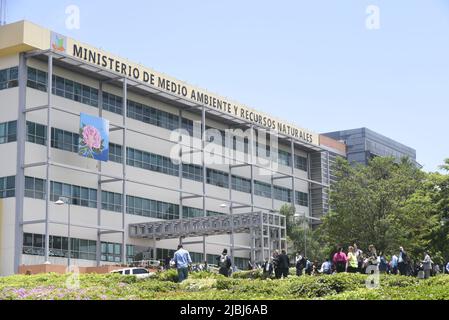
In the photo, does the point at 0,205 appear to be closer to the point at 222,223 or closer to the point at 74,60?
the point at 74,60

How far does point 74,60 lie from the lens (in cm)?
5144

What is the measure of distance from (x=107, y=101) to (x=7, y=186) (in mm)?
10517

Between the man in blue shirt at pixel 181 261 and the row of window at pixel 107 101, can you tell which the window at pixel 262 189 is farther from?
the man in blue shirt at pixel 181 261

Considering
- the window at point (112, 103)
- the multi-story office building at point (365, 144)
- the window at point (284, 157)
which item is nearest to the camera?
the window at point (112, 103)

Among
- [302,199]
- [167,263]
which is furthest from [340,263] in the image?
[302,199]

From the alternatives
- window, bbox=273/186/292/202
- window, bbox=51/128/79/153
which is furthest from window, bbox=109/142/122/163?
window, bbox=273/186/292/202

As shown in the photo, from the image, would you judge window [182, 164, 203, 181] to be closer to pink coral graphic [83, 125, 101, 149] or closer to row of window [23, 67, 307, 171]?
row of window [23, 67, 307, 171]

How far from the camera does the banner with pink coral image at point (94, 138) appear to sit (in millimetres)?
51219

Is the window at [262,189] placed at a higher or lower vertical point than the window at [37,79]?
lower

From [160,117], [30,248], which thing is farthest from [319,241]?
[30,248]

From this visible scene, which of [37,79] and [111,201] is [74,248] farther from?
[37,79]

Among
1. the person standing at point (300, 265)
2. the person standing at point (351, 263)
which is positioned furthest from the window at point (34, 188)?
the person standing at point (351, 263)

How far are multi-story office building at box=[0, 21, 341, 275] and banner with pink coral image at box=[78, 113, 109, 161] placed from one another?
99cm

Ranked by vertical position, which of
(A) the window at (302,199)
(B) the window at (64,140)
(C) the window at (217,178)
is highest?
(B) the window at (64,140)
